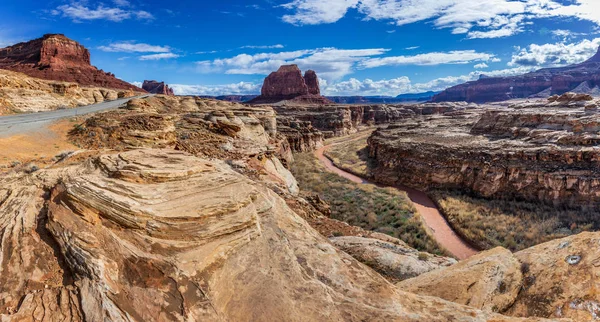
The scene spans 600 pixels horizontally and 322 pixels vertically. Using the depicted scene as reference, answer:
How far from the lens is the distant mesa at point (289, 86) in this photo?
15512cm

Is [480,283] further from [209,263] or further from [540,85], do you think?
[540,85]

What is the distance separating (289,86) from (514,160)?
469ft

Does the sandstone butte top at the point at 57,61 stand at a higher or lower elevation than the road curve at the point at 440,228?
higher

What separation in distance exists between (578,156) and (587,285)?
2322cm

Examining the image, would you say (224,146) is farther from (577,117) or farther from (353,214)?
(577,117)

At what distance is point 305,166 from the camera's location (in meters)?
34.8

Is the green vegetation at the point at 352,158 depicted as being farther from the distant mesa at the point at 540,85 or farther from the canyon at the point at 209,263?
the distant mesa at the point at 540,85

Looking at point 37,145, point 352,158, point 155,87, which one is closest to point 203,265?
point 37,145

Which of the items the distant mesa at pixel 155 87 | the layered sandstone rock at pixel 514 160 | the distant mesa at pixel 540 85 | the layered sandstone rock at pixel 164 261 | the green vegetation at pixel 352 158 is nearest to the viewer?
the layered sandstone rock at pixel 164 261

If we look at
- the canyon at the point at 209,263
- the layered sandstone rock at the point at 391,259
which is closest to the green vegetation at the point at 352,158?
the layered sandstone rock at the point at 391,259

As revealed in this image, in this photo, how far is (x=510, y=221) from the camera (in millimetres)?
18797

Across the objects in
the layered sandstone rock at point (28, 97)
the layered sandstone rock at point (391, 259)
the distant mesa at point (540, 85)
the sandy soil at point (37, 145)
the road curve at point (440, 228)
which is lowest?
the road curve at point (440, 228)

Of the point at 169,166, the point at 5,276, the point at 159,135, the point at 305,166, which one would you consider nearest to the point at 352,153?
the point at 305,166

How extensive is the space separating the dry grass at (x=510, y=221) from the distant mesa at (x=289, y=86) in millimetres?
131925
